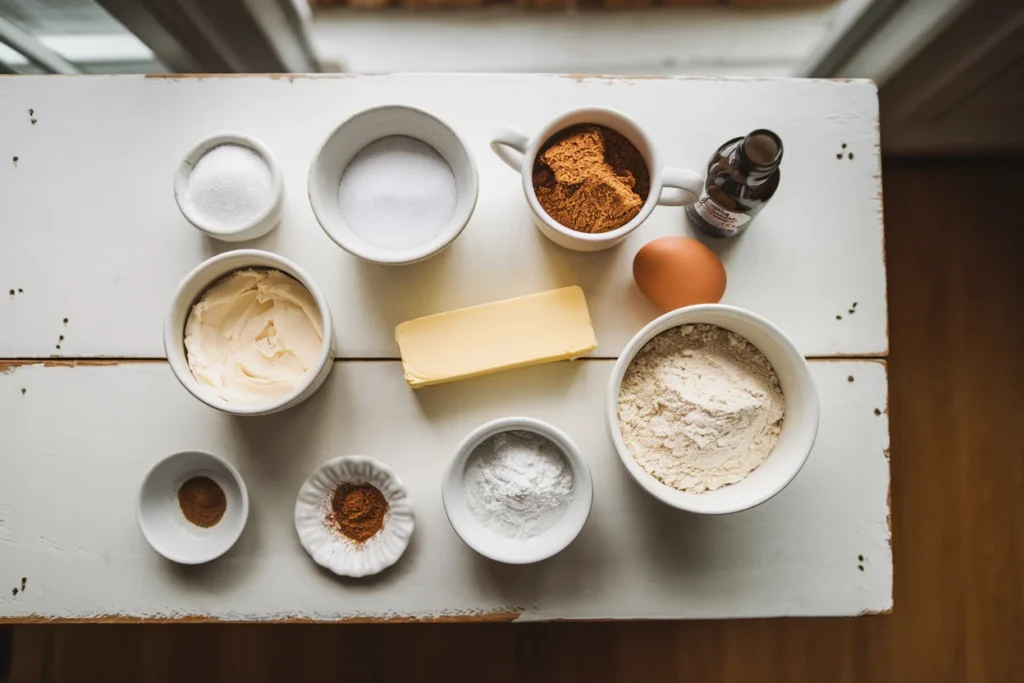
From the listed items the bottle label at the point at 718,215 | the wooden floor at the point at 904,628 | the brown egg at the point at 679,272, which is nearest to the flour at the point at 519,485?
the brown egg at the point at 679,272

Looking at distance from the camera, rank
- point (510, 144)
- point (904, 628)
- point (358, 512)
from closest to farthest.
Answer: point (510, 144), point (358, 512), point (904, 628)

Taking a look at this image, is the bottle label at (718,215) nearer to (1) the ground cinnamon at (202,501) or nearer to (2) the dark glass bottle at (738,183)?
(2) the dark glass bottle at (738,183)

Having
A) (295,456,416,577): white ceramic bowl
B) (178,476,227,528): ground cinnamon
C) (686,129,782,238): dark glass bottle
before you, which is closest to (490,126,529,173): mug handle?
(686,129,782,238): dark glass bottle

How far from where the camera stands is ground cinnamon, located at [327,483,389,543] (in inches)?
29.7

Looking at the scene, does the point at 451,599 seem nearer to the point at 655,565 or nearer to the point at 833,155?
the point at 655,565

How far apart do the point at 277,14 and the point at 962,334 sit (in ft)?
4.41

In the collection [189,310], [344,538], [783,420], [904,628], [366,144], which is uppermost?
[366,144]

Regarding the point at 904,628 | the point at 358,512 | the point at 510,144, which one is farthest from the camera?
the point at 904,628

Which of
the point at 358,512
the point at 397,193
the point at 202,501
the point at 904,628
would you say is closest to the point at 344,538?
the point at 358,512

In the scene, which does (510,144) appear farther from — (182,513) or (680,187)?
(182,513)

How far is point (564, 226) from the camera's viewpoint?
0.69 meters

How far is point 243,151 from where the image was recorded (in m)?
0.76

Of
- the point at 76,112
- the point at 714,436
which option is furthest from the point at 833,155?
the point at 76,112

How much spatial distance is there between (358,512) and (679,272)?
487mm
